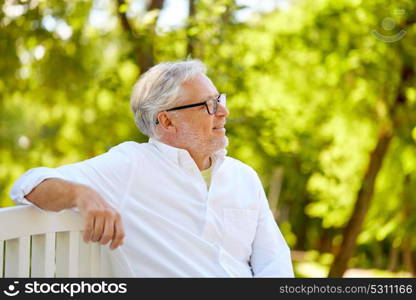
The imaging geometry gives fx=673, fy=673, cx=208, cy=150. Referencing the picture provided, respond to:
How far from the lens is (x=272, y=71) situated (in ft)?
22.1

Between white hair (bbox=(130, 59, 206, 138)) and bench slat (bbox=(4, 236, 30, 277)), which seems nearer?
bench slat (bbox=(4, 236, 30, 277))

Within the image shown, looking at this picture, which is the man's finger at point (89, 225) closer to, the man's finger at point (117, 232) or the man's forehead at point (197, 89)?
the man's finger at point (117, 232)

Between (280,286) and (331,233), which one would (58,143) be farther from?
(331,233)

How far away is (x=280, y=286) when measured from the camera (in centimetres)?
230

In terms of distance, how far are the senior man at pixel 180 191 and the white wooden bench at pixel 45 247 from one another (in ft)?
0.18

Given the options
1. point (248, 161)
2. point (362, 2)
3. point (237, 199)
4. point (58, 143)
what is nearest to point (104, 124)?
point (248, 161)

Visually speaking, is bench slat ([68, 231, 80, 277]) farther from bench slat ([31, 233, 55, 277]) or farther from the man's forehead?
the man's forehead

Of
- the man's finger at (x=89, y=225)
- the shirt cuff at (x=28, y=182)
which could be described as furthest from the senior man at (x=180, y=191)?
the man's finger at (x=89, y=225)

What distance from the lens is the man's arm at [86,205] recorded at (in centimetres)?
195

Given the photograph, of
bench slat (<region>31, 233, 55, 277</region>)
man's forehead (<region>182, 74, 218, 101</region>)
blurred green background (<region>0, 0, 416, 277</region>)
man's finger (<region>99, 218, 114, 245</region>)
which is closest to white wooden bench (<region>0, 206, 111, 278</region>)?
bench slat (<region>31, 233, 55, 277</region>)

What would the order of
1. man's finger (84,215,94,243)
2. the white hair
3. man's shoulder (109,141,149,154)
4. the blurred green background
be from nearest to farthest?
1. man's finger (84,215,94,243)
2. man's shoulder (109,141,149,154)
3. the white hair
4. the blurred green background

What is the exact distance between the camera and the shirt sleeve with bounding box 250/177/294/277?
2.53 meters

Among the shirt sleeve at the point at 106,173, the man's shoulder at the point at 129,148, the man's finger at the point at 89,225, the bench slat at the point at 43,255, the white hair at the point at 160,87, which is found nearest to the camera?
the man's finger at the point at 89,225

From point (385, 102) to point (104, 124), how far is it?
12.4 ft
